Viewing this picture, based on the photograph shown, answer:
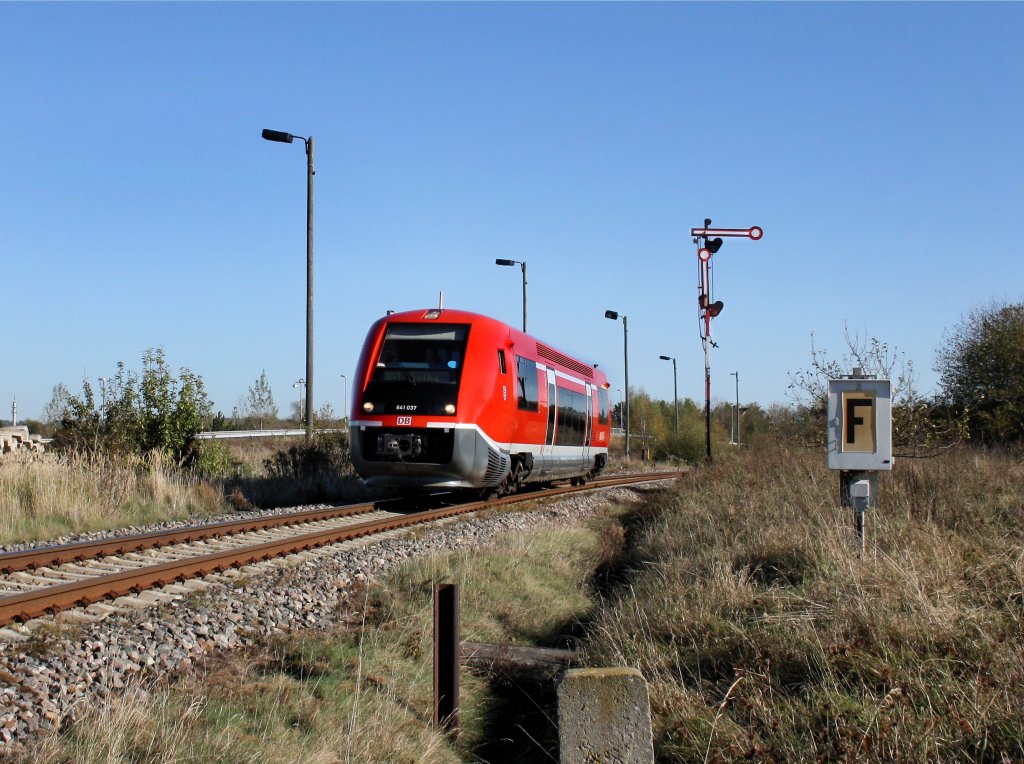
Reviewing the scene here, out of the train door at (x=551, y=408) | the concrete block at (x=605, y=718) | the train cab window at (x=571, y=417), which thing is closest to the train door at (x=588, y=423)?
the train cab window at (x=571, y=417)

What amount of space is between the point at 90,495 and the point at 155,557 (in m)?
4.62

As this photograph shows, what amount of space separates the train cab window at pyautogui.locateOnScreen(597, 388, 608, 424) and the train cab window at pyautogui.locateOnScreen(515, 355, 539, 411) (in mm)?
7806

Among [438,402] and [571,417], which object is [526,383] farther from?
[571,417]

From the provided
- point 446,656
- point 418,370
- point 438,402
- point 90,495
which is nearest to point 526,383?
point 418,370

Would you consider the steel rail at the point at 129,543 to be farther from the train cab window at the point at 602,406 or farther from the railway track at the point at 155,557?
the train cab window at the point at 602,406

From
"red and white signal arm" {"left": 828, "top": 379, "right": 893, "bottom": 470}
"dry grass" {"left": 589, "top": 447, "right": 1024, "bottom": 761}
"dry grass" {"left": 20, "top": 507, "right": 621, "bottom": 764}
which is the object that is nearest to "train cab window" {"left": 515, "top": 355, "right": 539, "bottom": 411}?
"dry grass" {"left": 20, "top": 507, "right": 621, "bottom": 764}

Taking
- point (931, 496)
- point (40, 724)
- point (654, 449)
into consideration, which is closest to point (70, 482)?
point (40, 724)

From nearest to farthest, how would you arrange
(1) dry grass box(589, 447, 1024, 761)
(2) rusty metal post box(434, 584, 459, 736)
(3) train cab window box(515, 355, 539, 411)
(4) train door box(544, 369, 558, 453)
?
1. (1) dry grass box(589, 447, 1024, 761)
2. (2) rusty metal post box(434, 584, 459, 736)
3. (3) train cab window box(515, 355, 539, 411)
4. (4) train door box(544, 369, 558, 453)

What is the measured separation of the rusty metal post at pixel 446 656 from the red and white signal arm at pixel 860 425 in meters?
3.23

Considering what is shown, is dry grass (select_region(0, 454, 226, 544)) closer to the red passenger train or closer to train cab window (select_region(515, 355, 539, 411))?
the red passenger train

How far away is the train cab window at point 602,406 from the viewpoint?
26.2 m

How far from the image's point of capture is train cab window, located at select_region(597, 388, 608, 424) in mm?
26159

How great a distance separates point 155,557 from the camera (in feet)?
32.2

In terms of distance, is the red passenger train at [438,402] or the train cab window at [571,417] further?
the train cab window at [571,417]
